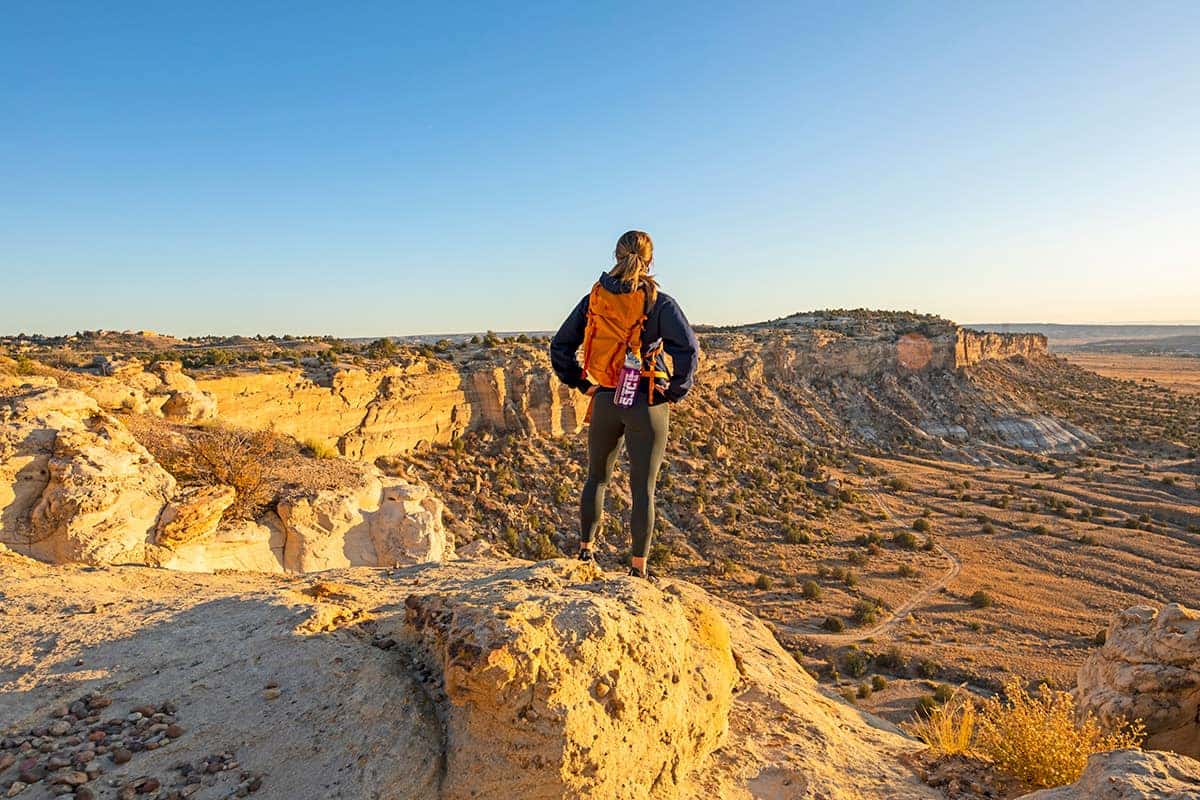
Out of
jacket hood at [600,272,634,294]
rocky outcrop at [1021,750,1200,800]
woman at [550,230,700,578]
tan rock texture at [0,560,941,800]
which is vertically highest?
jacket hood at [600,272,634,294]

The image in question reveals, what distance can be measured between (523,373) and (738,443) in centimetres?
Result: 1162

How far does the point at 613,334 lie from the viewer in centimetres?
404

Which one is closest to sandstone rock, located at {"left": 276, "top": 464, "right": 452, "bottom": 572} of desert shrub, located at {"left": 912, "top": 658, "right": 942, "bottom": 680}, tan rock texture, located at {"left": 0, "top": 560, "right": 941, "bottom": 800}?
tan rock texture, located at {"left": 0, "top": 560, "right": 941, "bottom": 800}

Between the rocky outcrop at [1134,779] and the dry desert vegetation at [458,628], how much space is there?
0.05ft

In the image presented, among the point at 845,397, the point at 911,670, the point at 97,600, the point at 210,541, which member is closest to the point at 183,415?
the point at 210,541

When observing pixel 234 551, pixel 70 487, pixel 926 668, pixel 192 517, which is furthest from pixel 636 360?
pixel 926 668

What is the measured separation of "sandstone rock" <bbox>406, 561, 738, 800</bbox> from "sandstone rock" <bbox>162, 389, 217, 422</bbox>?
9881mm

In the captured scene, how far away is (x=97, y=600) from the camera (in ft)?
12.8

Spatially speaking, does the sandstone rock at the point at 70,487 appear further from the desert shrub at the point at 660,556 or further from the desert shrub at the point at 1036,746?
the desert shrub at the point at 660,556

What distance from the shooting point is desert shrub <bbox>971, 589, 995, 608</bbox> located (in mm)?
17058

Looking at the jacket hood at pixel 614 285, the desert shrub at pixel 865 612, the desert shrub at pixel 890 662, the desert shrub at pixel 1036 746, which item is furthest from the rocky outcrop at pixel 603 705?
the desert shrub at pixel 865 612

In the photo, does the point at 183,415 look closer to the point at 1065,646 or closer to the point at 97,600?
the point at 97,600

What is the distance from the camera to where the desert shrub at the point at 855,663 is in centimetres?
1388

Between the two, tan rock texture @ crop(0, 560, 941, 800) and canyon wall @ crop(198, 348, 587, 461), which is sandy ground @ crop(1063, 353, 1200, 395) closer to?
canyon wall @ crop(198, 348, 587, 461)
